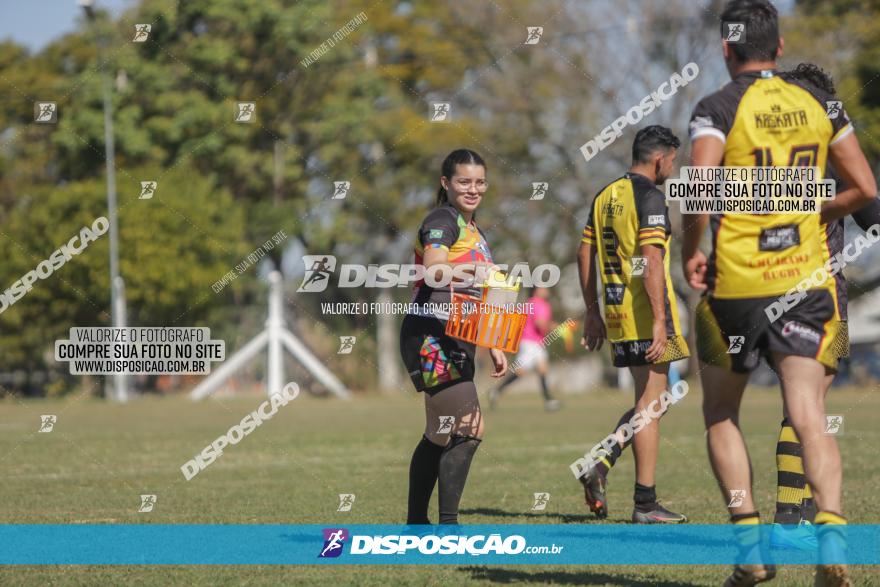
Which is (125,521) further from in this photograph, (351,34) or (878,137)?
(351,34)

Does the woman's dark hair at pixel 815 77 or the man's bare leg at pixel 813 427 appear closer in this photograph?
the man's bare leg at pixel 813 427

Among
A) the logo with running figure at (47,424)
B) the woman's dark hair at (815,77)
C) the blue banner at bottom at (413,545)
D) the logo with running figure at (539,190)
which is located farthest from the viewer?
the logo with running figure at (47,424)

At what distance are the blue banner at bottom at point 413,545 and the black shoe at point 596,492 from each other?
0.50 m

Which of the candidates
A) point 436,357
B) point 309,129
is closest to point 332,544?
point 436,357

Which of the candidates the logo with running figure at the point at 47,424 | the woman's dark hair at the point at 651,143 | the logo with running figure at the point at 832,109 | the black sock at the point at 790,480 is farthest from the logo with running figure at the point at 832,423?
the logo with running figure at the point at 47,424

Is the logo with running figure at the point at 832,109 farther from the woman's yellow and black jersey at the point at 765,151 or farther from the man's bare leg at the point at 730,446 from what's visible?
the man's bare leg at the point at 730,446

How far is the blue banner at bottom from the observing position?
250 inches

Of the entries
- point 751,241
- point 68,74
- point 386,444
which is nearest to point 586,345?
point 751,241

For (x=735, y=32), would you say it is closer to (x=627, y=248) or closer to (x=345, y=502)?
(x=627, y=248)

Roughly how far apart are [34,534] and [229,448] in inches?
283

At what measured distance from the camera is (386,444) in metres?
14.8

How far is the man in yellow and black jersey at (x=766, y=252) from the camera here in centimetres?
495

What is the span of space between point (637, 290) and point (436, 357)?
1.81 meters

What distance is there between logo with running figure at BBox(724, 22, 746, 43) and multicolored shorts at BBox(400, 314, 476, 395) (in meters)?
2.31
